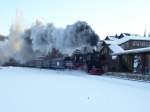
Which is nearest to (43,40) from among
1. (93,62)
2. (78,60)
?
(78,60)

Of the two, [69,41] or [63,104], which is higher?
[69,41]

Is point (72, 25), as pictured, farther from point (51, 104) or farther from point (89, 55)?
point (51, 104)

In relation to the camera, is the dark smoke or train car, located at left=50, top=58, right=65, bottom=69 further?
train car, located at left=50, top=58, right=65, bottom=69

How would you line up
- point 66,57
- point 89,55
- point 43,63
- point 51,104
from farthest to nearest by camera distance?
point 43,63
point 66,57
point 89,55
point 51,104

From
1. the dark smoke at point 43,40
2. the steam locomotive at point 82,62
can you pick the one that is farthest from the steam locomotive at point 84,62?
the dark smoke at point 43,40

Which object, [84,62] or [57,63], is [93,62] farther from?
[57,63]

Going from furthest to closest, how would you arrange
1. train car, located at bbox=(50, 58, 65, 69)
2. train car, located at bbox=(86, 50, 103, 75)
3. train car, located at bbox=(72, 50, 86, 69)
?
train car, located at bbox=(50, 58, 65, 69) < train car, located at bbox=(72, 50, 86, 69) < train car, located at bbox=(86, 50, 103, 75)

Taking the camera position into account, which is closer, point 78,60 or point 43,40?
point 78,60

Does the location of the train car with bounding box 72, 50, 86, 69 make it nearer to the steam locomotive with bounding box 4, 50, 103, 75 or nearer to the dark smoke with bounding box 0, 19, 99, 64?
the steam locomotive with bounding box 4, 50, 103, 75

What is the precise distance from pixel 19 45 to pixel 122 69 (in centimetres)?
1930

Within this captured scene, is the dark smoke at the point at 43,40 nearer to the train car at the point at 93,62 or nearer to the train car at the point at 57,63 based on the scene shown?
the train car at the point at 57,63

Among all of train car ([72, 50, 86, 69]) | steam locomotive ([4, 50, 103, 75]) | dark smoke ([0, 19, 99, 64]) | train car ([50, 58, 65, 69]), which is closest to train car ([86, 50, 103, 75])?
steam locomotive ([4, 50, 103, 75])

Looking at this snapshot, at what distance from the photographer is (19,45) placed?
149 feet

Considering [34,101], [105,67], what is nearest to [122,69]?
[105,67]
